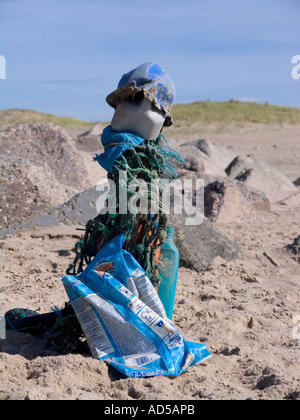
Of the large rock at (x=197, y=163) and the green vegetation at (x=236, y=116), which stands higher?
the green vegetation at (x=236, y=116)

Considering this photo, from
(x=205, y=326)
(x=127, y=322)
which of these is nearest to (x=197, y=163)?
(x=205, y=326)

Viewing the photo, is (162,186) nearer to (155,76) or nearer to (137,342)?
(155,76)

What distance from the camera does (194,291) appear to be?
14.2 ft

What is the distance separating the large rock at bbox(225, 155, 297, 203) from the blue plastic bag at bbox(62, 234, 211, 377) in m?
6.02

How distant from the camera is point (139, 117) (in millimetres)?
2943

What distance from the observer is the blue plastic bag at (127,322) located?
108 inches

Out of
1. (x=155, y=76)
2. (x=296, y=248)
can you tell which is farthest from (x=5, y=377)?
(x=296, y=248)

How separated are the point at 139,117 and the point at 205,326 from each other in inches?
53.8

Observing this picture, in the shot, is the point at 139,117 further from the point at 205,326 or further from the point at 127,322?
the point at 205,326

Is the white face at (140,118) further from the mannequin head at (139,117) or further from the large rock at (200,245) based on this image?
the large rock at (200,245)

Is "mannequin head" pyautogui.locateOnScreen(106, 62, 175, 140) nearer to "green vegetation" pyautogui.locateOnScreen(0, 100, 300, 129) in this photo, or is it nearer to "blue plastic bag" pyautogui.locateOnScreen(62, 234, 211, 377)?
"blue plastic bag" pyautogui.locateOnScreen(62, 234, 211, 377)

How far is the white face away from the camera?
293 cm

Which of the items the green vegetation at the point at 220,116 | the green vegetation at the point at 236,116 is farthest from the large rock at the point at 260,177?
the green vegetation at the point at 236,116
